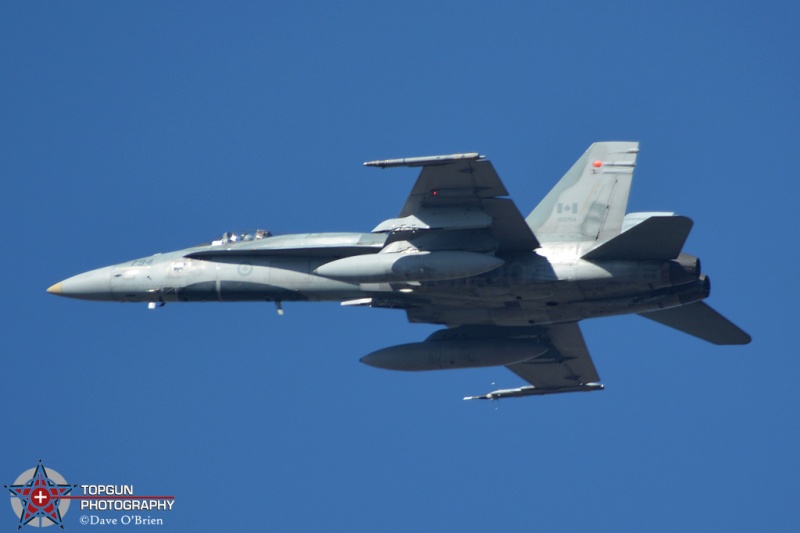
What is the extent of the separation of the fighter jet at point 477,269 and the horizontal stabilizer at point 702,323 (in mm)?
→ 33

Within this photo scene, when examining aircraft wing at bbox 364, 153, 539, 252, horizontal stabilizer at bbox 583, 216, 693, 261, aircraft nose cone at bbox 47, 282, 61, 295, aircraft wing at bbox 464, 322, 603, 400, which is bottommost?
aircraft wing at bbox 464, 322, 603, 400

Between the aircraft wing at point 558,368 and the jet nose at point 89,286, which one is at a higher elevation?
the jet nose at point 89,286

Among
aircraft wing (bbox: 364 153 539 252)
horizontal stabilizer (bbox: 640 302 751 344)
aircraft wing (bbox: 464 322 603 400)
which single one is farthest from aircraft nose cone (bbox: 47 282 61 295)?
horizontal stabilizer (bbox: 640 302 751 344)

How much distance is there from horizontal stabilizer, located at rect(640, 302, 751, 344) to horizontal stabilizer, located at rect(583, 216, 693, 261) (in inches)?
122

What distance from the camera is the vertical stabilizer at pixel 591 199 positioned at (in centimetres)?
2464

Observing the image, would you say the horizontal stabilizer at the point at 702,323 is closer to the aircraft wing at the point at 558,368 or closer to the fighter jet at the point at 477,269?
the fighter jet at the point at 477,269

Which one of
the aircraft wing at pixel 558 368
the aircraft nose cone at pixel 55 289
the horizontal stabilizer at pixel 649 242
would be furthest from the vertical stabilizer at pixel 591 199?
the aircraft nose cone at pixel 55 289

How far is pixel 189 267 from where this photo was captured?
27344 mm

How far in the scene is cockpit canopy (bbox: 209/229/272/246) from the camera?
27234 millimetres

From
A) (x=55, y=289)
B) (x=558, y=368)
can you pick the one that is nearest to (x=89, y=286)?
(x=55, y=289)

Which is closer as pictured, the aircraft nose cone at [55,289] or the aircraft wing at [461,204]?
the aircraft wing at [461,204]

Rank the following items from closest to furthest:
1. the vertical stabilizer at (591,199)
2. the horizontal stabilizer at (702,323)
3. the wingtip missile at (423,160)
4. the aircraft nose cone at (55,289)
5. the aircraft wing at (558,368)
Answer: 1. the wingtip missile at (423,160)
2. the vertical stabilizer at (591,199)
3. the horizontal stabilizer at (702,323)
4. the aircraft nose cone at (55,289)
5. the aircraft wing at (558,368)

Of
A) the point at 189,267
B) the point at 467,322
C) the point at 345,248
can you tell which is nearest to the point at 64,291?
the point at 189,267

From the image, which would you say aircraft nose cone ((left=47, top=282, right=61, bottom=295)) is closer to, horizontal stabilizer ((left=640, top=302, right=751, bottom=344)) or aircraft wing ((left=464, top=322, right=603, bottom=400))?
aircraft wing ((left=464, top=322, right=603, bottom=400))
